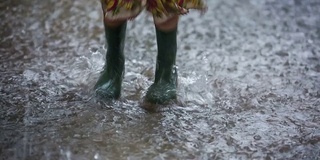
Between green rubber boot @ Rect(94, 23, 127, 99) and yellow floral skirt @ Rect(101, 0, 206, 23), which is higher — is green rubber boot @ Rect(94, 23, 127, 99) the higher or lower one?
the lower one

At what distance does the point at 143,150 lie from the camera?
2033 mm

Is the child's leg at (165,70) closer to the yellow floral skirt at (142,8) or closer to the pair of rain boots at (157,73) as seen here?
the pair of rain boots at (157,73)

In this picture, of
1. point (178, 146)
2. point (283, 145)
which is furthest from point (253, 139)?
point (178, 146)

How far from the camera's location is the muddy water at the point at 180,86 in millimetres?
2074

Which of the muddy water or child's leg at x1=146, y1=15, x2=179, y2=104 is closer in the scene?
the muddy water

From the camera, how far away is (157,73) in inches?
93.7

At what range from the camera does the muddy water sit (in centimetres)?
207

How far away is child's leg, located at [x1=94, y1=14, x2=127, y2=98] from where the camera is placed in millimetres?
2309

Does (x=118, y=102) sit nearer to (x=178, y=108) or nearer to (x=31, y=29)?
(x=178, y=108)

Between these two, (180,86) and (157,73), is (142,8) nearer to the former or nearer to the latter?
(157,73)

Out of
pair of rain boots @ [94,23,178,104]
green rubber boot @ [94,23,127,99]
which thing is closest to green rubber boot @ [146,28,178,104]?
pair of rain boots @ [94,23,178,104]

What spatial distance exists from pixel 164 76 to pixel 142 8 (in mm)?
399

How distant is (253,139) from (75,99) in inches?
30.4

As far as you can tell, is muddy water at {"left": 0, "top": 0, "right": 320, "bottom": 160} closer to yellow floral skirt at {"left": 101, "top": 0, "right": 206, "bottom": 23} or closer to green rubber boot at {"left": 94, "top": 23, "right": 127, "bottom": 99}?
green rubber boot at {"left": 94, "top": 23, "right": 127, "bottom": 99}
